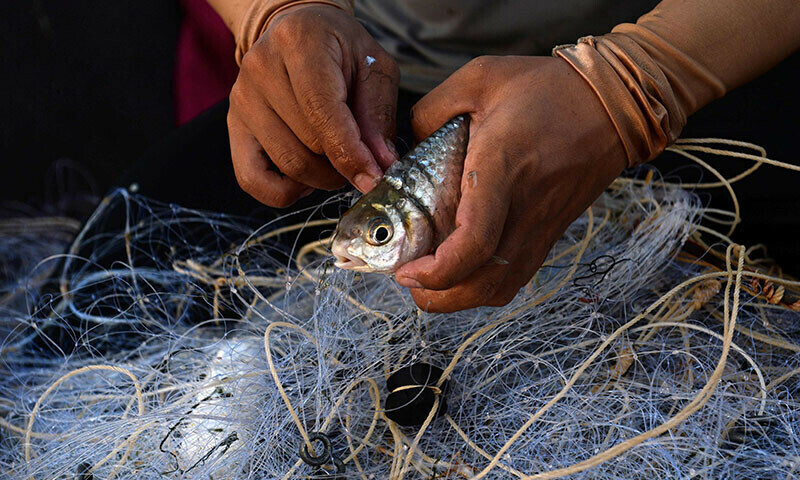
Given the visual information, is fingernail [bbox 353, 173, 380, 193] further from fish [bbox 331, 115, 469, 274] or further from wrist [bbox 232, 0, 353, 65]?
wrist [bbox 232, 0, 353, 65]

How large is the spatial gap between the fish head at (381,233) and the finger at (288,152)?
5.5 inches

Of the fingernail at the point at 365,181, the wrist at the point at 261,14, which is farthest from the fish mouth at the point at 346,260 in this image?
→ the wrist at the point at 261,14

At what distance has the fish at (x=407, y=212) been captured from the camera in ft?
1.72

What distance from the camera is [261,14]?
776 mm

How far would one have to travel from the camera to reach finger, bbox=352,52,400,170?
0.64 metres

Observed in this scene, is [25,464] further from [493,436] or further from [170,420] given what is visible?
[493,436]

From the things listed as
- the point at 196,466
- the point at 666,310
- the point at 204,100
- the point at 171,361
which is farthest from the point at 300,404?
the point at 204,100

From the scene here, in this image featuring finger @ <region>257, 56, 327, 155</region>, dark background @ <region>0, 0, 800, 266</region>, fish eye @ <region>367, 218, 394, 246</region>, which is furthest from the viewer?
dark background @ <region>0, 0, 800, 266</region>

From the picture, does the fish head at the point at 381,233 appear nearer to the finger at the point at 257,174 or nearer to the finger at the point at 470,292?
the finger at the point at 470,292

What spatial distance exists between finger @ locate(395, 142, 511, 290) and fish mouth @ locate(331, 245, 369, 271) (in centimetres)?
3

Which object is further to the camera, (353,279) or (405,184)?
(353,279)

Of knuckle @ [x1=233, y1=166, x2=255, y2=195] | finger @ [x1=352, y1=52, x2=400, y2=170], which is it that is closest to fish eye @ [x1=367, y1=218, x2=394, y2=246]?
finger @ [x1=352, y1=52, x2=400, y2=170]

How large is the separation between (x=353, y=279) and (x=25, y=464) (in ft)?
1.32

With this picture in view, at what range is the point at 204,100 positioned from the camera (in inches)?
63.3
